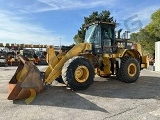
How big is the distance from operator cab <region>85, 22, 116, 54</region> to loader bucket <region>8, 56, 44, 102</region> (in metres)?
2.94

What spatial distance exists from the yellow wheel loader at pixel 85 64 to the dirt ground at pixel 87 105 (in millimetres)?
379

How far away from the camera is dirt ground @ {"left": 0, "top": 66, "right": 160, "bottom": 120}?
16.7 ft

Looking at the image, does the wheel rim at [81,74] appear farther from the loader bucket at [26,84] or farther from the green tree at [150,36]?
the green tree at [150,36]

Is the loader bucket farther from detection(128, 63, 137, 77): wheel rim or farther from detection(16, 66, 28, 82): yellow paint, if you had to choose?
detection(128, 63, 137, 77): wheel rim

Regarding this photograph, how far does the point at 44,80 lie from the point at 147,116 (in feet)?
11.9

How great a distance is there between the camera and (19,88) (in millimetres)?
6188

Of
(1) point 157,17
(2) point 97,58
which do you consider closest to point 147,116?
(2) point 97,58

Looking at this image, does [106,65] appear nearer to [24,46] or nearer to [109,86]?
[109,86]

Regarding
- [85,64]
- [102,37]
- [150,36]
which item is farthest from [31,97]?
[150,36]

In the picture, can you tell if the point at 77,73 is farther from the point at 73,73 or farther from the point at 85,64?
the point at 85,64

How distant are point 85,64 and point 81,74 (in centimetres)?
38

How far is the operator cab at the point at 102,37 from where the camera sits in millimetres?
8906

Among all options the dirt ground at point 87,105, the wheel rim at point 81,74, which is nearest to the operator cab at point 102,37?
the wheel rim at point 81,74

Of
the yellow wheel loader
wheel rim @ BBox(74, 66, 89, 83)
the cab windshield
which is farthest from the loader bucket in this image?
the cab windshield
